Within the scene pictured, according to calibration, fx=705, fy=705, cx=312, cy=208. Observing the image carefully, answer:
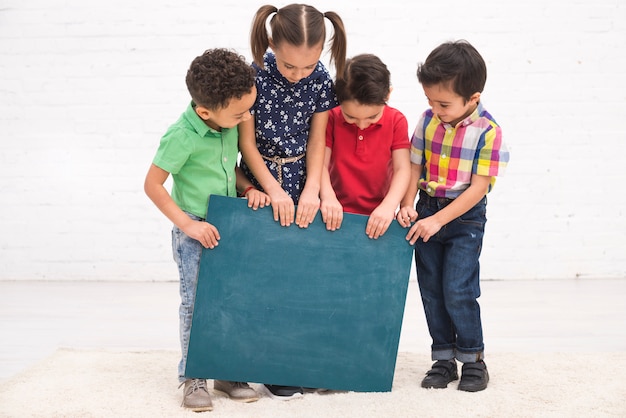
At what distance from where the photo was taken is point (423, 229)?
81.1 inches

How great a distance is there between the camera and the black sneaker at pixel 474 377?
2135 millimetres

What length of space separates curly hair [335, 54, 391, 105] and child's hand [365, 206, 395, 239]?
31 centimetres

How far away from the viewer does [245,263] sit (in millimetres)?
2014

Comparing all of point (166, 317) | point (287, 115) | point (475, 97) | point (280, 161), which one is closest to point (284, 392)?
point (280, 161)

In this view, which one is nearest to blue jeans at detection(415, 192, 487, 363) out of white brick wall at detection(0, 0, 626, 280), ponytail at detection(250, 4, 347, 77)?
ponytail at detection(250, 4, 347, 77)

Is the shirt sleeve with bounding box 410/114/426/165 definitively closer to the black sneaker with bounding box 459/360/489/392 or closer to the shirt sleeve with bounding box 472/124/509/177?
the shirt sleeve with bounding box 472/124/509/177

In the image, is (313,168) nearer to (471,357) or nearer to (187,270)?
(187,270)

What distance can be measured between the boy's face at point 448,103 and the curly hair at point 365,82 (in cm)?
13

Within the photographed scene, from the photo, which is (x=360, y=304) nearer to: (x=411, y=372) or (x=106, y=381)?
(x=411, y=372)

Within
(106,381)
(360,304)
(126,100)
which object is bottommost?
(106,381)

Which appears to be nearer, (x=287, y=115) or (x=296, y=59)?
(x=296, y=59)

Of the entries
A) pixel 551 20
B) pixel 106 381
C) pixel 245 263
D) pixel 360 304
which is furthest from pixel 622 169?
pixel 106 381

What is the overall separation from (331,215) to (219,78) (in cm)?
50

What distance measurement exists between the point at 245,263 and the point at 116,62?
Answer: 223cm
